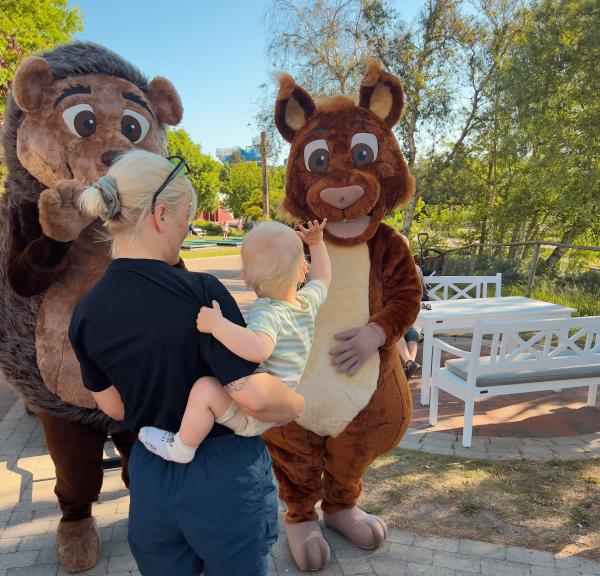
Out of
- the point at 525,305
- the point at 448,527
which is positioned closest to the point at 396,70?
the point at 525,305

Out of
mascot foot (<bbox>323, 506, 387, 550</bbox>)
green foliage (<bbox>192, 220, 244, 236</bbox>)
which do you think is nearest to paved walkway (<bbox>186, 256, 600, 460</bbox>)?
mascot foot (<bbox>323, 506, 387, 550</bbox>)

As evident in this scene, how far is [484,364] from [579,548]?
4.73ft

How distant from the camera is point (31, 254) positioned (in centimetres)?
212

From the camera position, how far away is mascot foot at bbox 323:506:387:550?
254 cm

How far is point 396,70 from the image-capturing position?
1248cm

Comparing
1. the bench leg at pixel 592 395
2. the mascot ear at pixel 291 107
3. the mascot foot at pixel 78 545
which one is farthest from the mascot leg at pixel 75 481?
the bench leg at pixel 592 395

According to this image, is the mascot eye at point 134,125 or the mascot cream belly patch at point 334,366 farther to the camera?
the mascot eye at point 134,125

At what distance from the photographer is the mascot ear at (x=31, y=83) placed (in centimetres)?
221

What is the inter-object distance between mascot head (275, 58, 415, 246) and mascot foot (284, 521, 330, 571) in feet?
4.63

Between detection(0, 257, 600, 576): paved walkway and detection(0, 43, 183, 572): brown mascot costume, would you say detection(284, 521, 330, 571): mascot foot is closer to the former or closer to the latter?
detection(0, 257, 600, 576): paved walkway

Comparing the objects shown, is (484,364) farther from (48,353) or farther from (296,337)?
(48,353)

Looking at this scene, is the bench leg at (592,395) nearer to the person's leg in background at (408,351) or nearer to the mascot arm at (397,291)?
the person's leg in background at (408,351)

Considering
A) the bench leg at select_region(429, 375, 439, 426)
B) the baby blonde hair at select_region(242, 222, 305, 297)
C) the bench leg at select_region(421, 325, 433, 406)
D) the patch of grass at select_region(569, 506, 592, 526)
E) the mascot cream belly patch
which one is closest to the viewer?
the baby blonde hair at select_region(242, 222, 305, 297)

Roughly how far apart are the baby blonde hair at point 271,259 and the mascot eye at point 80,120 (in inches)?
49.3
